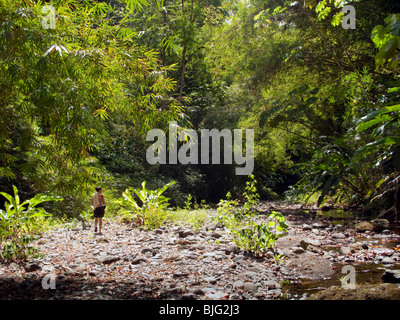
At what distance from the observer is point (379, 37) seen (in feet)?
4.40

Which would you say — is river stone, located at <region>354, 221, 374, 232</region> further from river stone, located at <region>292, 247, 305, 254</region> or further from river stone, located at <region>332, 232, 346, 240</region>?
river stone, located at <region>292, 247, 305, 254</region>

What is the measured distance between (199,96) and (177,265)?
11.4m

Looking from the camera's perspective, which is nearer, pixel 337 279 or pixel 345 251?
pixel 337 279

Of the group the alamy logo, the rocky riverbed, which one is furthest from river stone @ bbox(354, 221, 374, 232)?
the alamy logo

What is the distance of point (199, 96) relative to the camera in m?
14.3

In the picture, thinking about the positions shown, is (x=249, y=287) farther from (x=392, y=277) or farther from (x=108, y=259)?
(x=108, y=259)

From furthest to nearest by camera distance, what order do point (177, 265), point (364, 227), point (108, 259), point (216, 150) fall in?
point (216, 150) → point (364, 227) → point (108, 259) → point (177, 265)

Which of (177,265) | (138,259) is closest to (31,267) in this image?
(138,259)

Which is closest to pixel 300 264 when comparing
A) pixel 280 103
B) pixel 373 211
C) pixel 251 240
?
pixel 251 240

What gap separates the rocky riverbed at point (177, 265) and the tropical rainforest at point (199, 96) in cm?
77

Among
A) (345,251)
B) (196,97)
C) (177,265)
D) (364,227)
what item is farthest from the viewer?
(196,97)

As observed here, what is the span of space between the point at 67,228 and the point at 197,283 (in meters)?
3.65

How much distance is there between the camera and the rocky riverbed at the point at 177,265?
277 cm

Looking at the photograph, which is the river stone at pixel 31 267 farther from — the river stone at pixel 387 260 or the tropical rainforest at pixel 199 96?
the river stone at pixel 387 260
